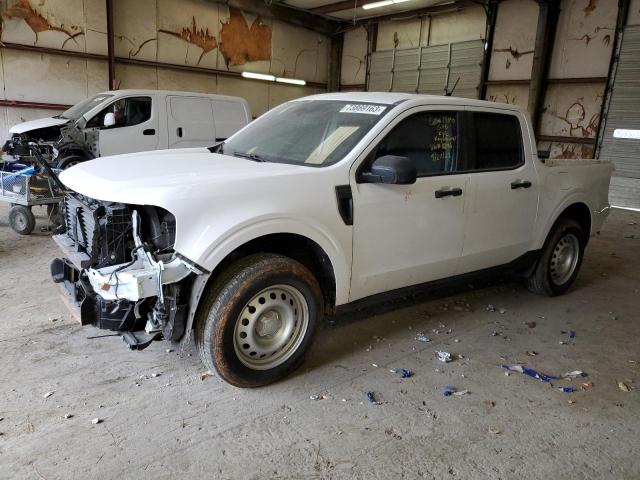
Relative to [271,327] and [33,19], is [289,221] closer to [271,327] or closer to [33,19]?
[271,327]

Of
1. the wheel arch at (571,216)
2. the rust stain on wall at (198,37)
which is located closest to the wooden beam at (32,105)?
the rust stain on wall at (198,37)

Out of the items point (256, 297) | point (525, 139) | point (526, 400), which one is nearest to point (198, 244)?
point (256, 297)

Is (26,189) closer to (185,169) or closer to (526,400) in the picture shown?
(185,169)

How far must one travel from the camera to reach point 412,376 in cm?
329

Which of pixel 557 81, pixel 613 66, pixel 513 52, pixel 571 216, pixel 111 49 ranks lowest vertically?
pixel 571 216

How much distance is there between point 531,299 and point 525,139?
1.63 meters

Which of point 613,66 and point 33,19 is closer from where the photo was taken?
point 613,66

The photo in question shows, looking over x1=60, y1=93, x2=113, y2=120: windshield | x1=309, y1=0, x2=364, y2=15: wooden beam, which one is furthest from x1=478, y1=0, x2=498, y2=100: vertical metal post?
x1=60, y1=93, x2=113, y2=120: windshield

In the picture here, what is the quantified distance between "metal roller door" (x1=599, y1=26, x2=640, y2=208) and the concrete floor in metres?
8.98

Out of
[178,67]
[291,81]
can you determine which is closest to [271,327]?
[178,67]

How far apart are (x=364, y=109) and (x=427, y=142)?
1.72ft

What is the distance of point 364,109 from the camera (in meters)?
3.48

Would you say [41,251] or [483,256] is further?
[41,251]

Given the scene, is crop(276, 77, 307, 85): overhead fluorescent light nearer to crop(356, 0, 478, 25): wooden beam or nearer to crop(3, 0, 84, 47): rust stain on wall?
crop(356, 0, 478, 25): wooden beam
